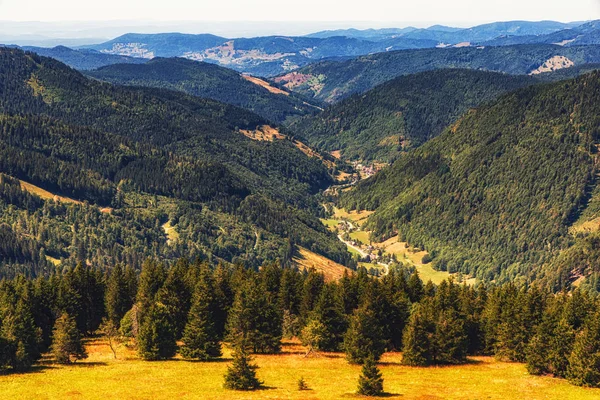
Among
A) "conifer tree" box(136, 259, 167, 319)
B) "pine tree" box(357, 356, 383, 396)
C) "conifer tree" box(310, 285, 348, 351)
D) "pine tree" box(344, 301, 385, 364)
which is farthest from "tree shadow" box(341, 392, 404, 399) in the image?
"conifer tree" box(136, 259, 167, 319)

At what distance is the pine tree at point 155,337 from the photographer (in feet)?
405

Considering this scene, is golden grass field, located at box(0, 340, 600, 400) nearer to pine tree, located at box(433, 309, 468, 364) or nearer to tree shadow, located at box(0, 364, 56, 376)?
tree shadow, located at box(0, 364, 56, 376)

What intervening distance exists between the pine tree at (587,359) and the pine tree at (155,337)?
71323 mm

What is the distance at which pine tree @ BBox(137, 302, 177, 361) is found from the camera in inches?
4855

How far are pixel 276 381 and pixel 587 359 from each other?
5070 cm

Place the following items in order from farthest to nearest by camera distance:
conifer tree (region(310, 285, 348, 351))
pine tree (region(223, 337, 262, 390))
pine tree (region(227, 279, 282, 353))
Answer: conifer tree (region(310, 285, 348, 351)) → pine tree (region(227, 279, 282, 353)) → pine tree (region(223, 337, 262, 390))

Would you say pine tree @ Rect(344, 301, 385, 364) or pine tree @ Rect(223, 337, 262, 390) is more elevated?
pine tree @ Rect(223, 337, 262, 390)

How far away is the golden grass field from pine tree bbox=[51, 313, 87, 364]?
2.27m

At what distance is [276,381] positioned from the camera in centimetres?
10838

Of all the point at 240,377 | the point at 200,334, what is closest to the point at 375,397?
the point at 240,377

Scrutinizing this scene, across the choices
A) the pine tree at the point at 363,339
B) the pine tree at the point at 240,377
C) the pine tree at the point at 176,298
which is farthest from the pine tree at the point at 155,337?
the pine tree at the point at 363,339

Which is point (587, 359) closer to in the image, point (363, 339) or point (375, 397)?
point (375, 397)

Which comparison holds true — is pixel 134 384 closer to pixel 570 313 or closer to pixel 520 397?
pixel 520 397

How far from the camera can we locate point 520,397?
332 feet
